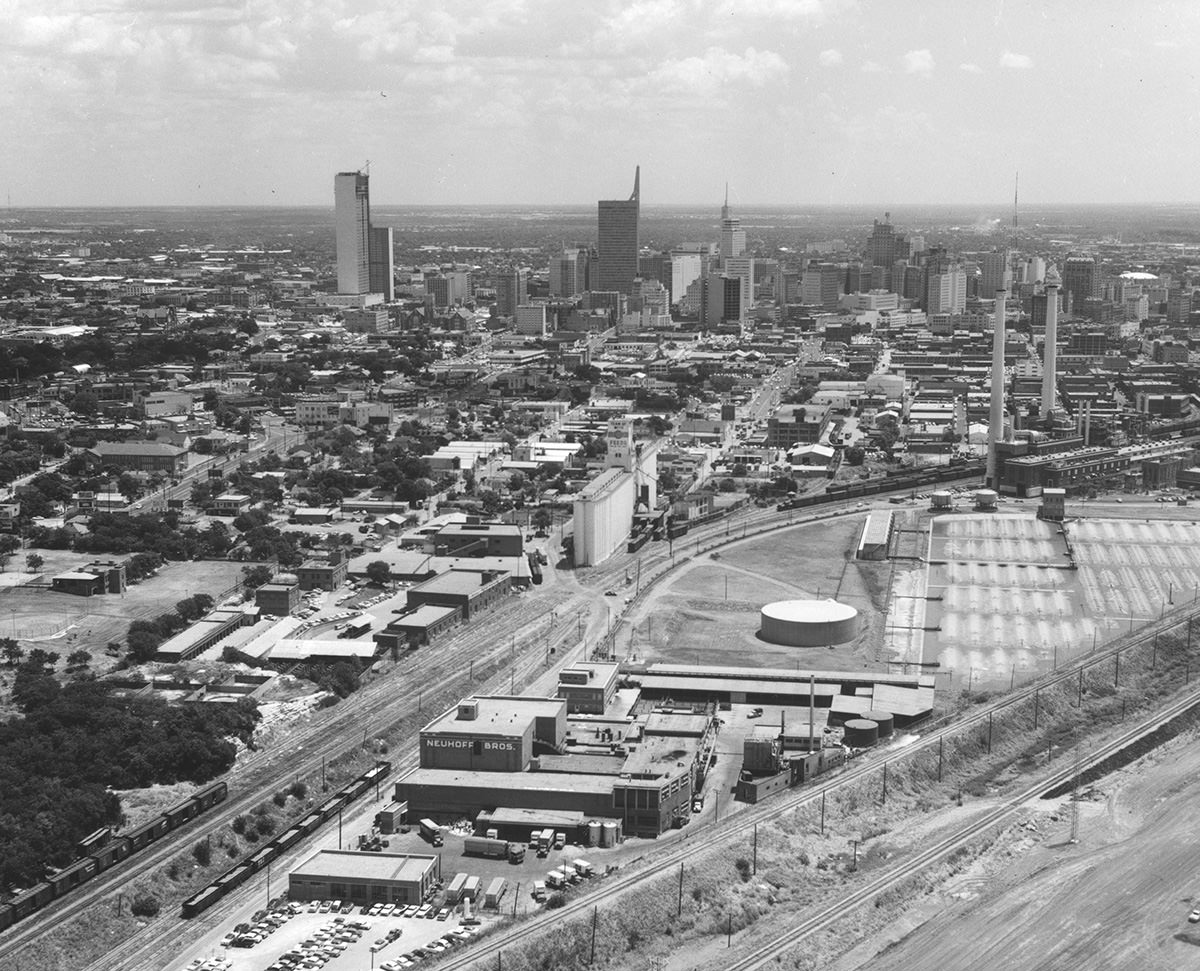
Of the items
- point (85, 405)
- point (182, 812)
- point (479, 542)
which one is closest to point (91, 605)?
point (479, 542)

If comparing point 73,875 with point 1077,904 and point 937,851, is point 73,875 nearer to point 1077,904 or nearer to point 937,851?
point 937,851

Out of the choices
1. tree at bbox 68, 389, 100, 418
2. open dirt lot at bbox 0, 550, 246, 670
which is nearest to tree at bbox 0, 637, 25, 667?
open dirt lot at bbox 0, 550, 246, 670

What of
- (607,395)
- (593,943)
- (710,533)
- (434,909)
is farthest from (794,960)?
(607,395)

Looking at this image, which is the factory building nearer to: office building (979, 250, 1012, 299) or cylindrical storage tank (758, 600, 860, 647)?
cylindrical storage tank (758, 600, 860, 647)

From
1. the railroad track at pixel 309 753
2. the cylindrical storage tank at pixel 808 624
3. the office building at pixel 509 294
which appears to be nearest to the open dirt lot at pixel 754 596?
the cylindrical storage tank at pixel 808 624

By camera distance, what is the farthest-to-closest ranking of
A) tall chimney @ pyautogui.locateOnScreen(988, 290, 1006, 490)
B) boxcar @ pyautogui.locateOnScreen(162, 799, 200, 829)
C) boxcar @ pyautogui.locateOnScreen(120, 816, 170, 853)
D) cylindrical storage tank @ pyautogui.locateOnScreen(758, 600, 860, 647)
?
tall chimney @ pyautogui.locateOnScreen(988, 290, 1006, 490) → cylindrical storage tank @ pyautogui.locateOnScreen(758, 600, 860, 647) → boxcar @ pyautogui.locateOnScreen(162, 799, 200, 829) → boxcar @ pyautogui.locateOnScreen(120, 816, 170, 853)

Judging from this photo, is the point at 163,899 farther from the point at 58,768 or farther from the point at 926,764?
the point at 926,764
